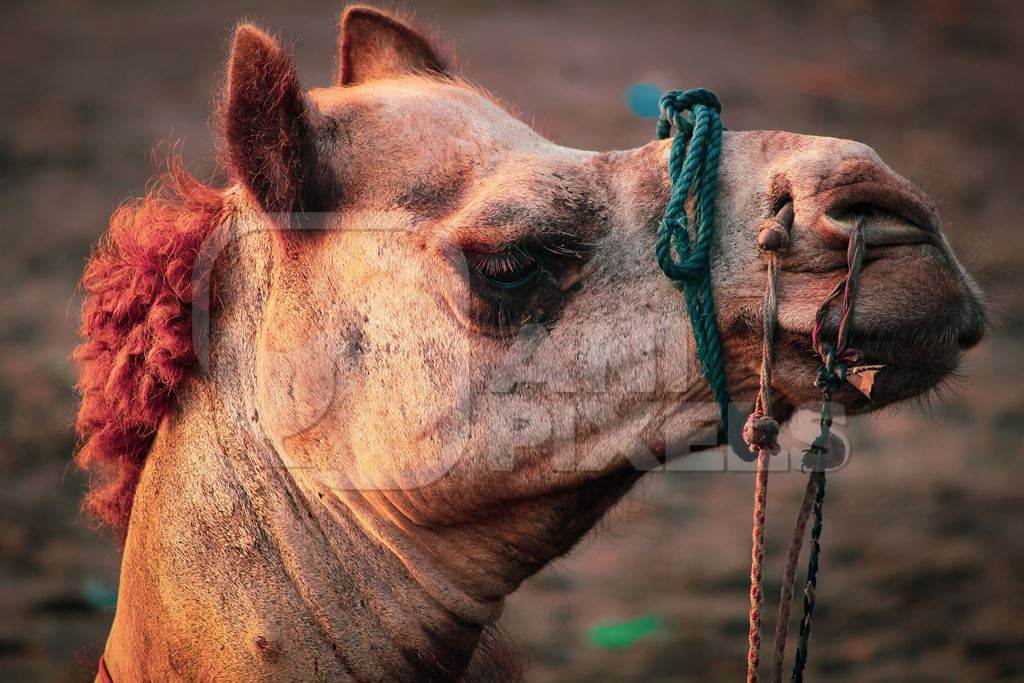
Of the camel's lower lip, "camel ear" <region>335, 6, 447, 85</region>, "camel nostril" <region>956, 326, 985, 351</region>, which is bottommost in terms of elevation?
the camel's lower lip

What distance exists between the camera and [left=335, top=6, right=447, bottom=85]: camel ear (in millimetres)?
2975

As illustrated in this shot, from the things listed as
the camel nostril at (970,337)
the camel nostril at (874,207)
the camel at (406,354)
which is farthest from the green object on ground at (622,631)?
the camel nostril at (874,207)

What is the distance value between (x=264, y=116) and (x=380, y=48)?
77 centimetres

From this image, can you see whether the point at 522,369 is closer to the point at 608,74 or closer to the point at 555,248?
the point at 555,248

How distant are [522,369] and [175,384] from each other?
0.83m

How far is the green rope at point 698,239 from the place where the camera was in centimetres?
217

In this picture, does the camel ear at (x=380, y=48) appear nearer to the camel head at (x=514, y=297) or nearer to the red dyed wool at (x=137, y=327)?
the camel head at (x=514, y=297)

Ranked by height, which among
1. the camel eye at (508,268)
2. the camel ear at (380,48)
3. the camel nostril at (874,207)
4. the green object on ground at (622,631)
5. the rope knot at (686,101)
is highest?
the camel ear at (380,48)

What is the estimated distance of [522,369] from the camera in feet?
7.47

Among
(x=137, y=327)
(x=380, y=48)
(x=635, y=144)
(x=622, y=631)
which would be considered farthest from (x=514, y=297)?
(x=635, y=144)

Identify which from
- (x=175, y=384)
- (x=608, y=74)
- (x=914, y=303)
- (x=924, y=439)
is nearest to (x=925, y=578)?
(x=924, y=439)

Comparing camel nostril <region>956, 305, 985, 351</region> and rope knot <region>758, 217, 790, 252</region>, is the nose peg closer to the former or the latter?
rope knot <region>758, 217, 790, 252</region>

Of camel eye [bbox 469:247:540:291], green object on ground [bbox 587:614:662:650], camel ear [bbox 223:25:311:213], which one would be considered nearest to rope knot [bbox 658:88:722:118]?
camel eye [bbox 469:247:540:291]

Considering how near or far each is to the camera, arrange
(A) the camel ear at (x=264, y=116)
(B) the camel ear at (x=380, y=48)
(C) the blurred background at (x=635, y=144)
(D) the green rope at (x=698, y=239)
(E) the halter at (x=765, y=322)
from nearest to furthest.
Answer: (E) the halter at (x=765, y=322) → (D) the green rope at (x=698, y=239) → (A) the camel ear at (x=264, y=116) → (B) the camel ear at (x=380, y=48) → (C) the blurred background at (x=635, y=144)
